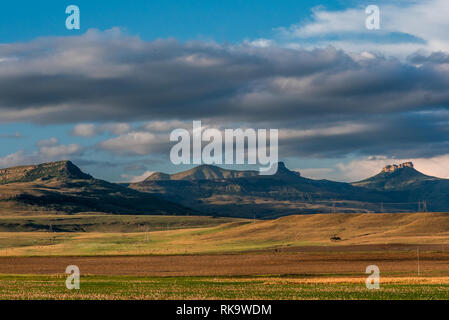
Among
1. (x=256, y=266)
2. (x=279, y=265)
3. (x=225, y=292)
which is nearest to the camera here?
(x=225, y=292)

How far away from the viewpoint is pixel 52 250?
177625 millimetres

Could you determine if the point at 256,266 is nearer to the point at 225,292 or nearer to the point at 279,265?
the point at 279,265

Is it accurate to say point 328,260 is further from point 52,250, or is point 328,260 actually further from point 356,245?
point 52,250

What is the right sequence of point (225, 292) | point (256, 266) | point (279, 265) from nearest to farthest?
1. point (225, 292)
2. point (256, 266)
3. point (279, 265)

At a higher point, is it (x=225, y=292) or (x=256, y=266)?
(x=225, y=292)

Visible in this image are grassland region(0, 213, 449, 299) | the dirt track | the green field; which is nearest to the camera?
the green field

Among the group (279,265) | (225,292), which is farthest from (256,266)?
(225,292)

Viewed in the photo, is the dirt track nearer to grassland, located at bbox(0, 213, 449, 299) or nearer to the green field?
grassland, located at bbox(0, 213, 449, 299)

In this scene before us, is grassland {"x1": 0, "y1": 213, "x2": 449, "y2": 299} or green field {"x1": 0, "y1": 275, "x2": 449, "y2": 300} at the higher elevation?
green field {"x1": 0, "y1": 275, "x2": 449, "y2": 300}

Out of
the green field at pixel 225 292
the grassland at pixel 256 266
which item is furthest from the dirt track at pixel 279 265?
the green field at pixel 225 292

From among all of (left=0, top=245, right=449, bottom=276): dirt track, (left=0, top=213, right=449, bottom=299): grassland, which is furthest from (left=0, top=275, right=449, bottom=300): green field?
(left=0, top=245, right=449, bottom=276): dirt track

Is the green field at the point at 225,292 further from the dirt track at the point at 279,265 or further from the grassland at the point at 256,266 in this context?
the dirt track at the point at 279,265

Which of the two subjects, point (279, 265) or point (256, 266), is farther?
point (279, 265)
